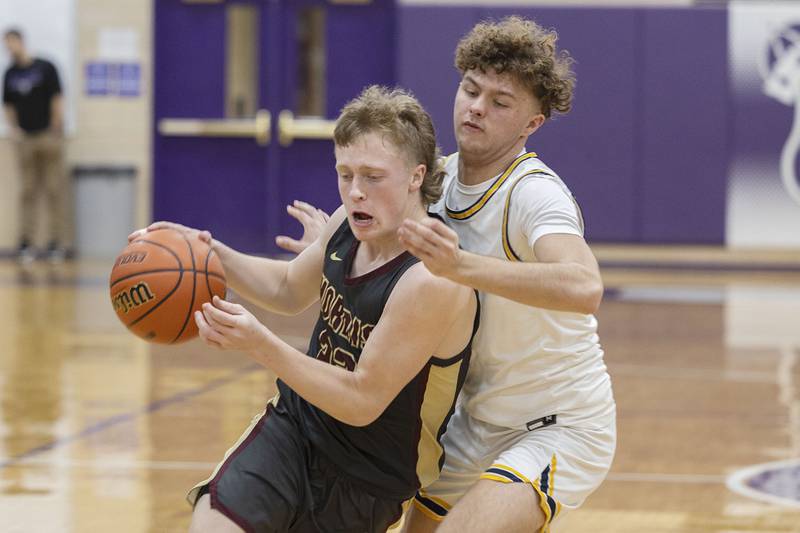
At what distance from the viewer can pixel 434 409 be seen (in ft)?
10.5

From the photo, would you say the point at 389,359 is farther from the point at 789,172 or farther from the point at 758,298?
the point at 789,172

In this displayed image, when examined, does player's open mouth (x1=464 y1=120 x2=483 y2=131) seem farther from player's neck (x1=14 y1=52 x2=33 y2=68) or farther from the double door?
player's neck (x1=14 y1=52 x2=33 y2=68)

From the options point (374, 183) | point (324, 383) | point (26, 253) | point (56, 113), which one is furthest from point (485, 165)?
point (26, 253)

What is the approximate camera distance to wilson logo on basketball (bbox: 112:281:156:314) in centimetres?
336

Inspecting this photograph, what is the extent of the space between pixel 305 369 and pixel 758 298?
9.70 m

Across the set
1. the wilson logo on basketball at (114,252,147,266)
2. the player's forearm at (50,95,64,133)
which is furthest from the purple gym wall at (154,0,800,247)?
the wilson logo on basketball at (114,252,147,266)

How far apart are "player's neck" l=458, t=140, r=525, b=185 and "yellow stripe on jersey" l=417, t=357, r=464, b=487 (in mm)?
483

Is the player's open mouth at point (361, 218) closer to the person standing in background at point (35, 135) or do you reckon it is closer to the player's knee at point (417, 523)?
the player's knee at point (417, 523)

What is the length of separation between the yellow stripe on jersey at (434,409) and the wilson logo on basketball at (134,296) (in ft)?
2.47

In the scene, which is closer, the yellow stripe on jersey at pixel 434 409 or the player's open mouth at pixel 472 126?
the yellow stripe on jersey at pixel 434 409

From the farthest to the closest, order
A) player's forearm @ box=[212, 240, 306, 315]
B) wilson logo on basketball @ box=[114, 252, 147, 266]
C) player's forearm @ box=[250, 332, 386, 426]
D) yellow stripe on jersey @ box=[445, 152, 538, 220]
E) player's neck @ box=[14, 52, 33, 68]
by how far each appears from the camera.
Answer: player's neck @ box=[14, 52, 33, 68] → player's forearm @ box=[212, 240, 306, 315] → wilson logo on basketball @ box=[114, 252, 147, 266] → yellow stripe on jersey @ box=[445, 152, 538, 220] → player's forearm @ box=[250, 332, 386, 426]

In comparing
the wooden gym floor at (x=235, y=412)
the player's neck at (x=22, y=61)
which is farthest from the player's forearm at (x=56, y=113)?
the wooden gym floor at (x=235, y=412)

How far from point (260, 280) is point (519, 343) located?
0.75 metres

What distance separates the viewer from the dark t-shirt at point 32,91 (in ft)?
46.8
